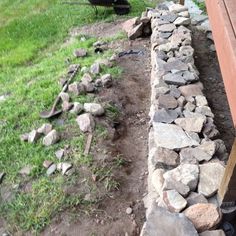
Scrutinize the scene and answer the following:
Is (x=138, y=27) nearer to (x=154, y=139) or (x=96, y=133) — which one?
(x=96, y=133)

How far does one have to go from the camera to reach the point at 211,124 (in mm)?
4297

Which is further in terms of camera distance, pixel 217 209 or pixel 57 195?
pixel 57 195

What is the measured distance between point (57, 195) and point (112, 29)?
4863 mm

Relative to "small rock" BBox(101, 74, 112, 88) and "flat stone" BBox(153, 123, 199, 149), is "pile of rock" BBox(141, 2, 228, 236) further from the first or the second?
"small rock" BBox(101, 74, 112, 88)

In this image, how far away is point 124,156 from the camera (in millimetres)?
4621

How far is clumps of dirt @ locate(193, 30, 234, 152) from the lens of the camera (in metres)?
5.16

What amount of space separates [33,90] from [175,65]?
216 centimetres

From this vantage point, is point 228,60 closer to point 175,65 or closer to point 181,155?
point 181,155

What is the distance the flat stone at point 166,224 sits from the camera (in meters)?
2.90

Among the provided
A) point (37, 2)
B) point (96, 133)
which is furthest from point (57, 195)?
point (37, 2)

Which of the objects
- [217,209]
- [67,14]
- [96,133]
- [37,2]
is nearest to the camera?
[217,209]

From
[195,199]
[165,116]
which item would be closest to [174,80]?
[165,116]

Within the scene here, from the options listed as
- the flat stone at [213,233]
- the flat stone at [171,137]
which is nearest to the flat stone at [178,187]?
the flat stone at [213,233]

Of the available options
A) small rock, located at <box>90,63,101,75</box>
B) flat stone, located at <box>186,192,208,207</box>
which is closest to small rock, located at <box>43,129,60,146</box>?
small rock, located at <box>90,63,101,75</box>
